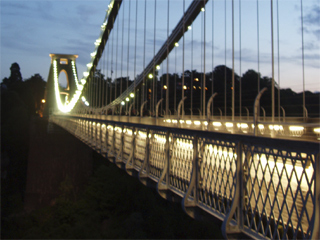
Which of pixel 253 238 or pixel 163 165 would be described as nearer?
pixel 253 238

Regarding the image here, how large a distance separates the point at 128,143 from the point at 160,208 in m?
12.0

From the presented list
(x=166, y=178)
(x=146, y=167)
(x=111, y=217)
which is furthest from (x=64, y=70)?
(x=166, y=178)

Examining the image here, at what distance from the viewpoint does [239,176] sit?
11.7ft

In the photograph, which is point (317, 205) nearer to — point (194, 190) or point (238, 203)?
point (238, 203)

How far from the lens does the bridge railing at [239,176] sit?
9.41 feet

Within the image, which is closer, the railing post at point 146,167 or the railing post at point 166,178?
the railing post at point 166,178

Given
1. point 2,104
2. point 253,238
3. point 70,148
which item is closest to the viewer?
point 253,238

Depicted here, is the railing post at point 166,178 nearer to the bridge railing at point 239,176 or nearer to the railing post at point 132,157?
the bridge railing at point 239,176

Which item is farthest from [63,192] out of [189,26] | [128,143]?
[128,143]

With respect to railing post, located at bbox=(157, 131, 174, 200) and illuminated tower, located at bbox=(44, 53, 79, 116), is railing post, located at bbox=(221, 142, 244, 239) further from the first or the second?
illuminated tower, located at bbox=(44, 53, 79, 116)

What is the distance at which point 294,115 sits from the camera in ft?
43.3

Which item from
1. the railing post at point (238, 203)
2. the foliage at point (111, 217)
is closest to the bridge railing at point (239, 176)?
the railing post at point (238, 203)

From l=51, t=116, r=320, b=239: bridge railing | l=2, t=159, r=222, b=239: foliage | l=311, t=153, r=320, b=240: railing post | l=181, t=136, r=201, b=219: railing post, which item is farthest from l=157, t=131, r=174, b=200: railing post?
l=2, t=159, r=222, b=239: foliage

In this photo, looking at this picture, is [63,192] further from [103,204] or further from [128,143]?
[128,143]
